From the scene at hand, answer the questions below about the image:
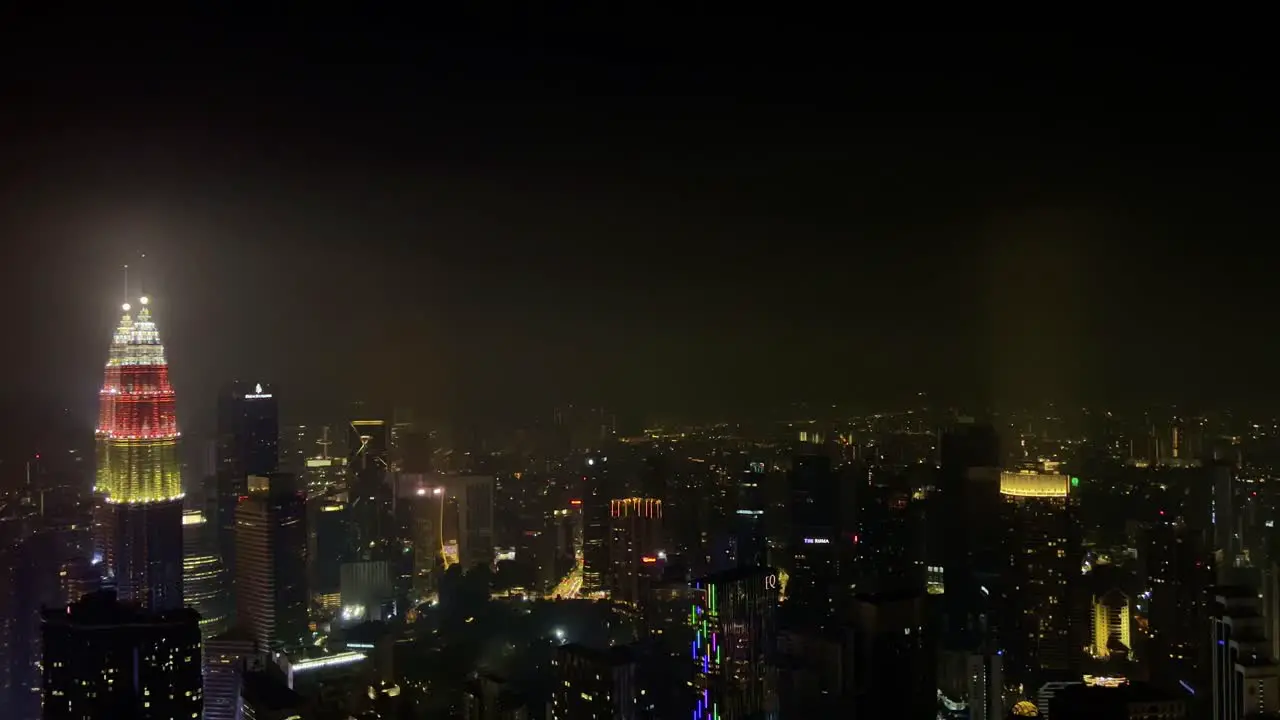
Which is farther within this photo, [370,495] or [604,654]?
[370,495]

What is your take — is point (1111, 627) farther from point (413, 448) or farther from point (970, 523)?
point (413, 448)

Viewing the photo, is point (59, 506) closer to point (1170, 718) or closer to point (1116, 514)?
point (1170, 718)

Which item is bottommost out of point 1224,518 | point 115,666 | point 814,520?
point 115,666

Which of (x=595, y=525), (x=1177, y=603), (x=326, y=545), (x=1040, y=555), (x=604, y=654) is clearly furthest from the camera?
(x=595, y=525)

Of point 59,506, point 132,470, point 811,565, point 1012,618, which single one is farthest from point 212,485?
point 1012,618

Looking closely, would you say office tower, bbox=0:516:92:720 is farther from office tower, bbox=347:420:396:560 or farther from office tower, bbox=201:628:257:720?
office tower, bbox=347:420:396:560

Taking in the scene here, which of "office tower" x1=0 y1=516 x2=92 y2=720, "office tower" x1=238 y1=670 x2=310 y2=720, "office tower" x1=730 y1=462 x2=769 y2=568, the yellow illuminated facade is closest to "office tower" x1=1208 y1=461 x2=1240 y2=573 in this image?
the yellow illuminated facade

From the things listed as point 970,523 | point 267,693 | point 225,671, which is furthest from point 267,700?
point 970,523
